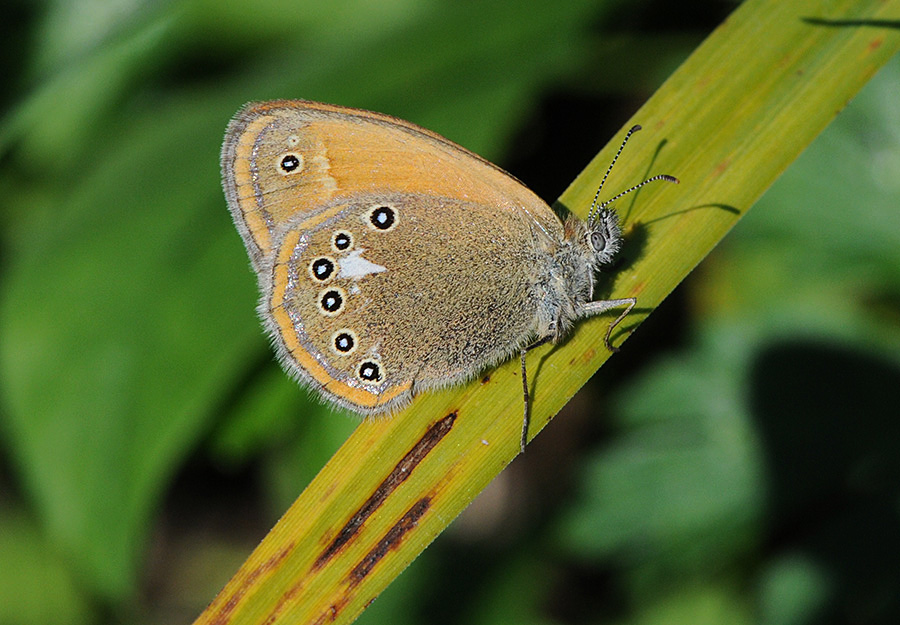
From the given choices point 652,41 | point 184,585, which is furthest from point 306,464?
point 652,41

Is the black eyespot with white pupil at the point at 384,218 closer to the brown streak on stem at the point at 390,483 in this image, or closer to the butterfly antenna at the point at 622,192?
the butterfly antenna at the point at 622,192

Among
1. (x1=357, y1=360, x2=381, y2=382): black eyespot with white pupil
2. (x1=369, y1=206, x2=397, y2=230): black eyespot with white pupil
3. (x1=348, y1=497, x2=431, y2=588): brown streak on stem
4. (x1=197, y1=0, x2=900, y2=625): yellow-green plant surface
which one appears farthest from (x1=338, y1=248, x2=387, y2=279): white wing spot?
(x1=348, y1=497, x2=431, y2=588): brown streak on stem

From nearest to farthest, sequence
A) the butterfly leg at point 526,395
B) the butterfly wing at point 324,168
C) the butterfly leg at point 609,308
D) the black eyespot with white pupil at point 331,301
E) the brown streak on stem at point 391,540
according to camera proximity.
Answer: the brown streak on stem at point 391,540, the butterfly leg at point 526,395, the butterfly leg at point 609,308, the butterfly wing at point 324,168, the black eyespot with white pupil at point 331,301

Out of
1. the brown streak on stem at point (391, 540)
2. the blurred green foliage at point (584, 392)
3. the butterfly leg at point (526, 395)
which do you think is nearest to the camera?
the brown streak on stem at point (391, 540)

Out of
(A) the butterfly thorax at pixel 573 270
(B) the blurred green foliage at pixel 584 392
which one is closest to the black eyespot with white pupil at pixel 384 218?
(A) the butterfly thorax at pixel 573 270

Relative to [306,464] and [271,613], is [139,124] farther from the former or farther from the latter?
[271,613]

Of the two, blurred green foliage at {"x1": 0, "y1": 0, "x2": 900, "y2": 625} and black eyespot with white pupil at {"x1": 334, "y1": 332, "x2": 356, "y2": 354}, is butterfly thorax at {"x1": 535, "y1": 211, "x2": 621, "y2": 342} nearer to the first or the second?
black eyespot with white pupil at {"x1": 334, "y1": 332, "x2": 356, "y2": 354}
